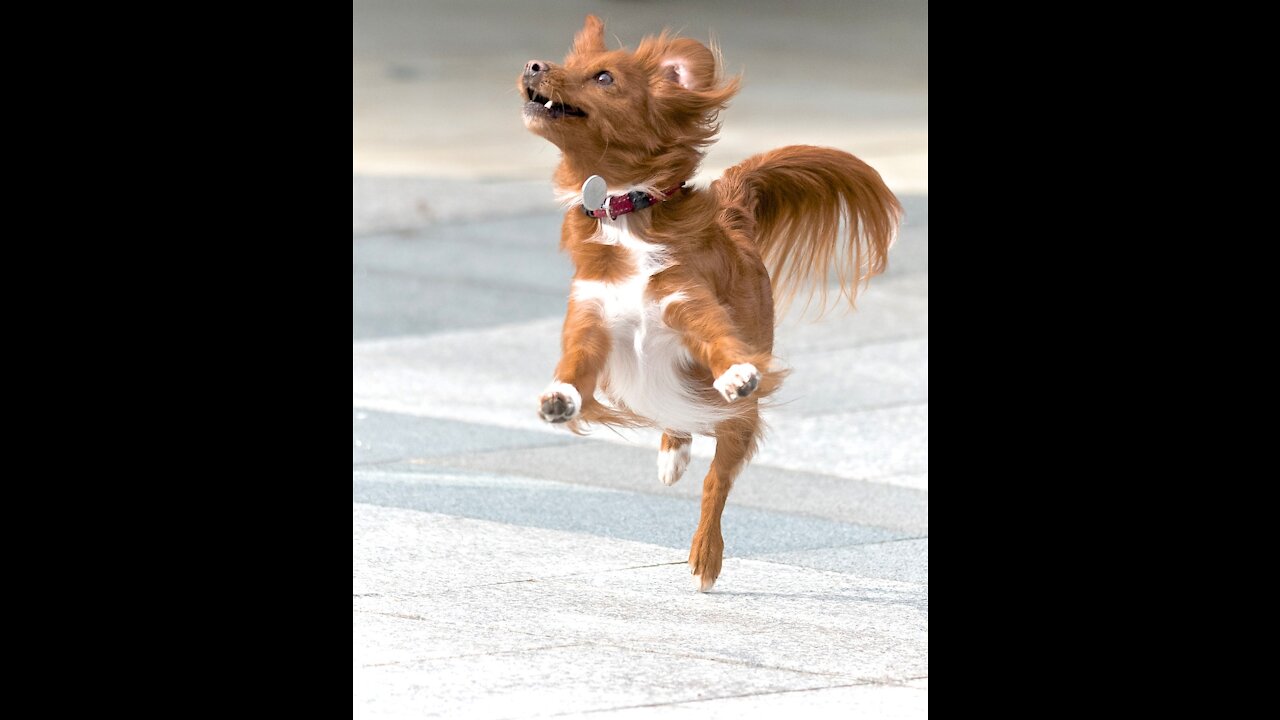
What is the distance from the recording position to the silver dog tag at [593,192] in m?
4.55

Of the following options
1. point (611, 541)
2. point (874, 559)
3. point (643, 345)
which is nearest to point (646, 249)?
point (643, 345)

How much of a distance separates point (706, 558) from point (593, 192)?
55.1 inches

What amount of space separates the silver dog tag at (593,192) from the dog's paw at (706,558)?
1.29 meters

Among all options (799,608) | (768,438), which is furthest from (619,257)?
(768,438)

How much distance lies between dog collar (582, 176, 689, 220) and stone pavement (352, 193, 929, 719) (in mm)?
1264

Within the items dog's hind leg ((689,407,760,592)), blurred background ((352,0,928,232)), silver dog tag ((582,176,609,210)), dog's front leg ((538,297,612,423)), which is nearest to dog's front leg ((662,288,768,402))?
dog's front leg ((538,297,612,423))

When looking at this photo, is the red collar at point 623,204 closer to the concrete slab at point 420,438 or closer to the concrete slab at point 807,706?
the concrete slab at point 807,706

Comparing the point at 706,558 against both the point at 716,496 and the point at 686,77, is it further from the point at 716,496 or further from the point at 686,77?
the point at 686,77

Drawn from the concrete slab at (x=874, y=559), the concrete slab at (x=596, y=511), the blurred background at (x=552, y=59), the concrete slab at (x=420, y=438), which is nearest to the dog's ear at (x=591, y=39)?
the concrete slab at (x=596, y=511)

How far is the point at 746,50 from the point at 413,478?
15955 mm

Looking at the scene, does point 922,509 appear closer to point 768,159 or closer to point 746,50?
point 768,159

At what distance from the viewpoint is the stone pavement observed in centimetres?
440

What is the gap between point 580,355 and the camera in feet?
15.1

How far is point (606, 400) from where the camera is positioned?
480cm
